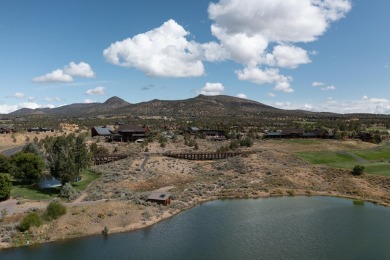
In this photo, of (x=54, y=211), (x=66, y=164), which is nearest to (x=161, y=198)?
(x=54, y=211)

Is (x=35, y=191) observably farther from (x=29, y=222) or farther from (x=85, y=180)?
(x=29, y=222)

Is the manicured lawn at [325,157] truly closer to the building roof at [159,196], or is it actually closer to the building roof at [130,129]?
the building roof at [159,196]

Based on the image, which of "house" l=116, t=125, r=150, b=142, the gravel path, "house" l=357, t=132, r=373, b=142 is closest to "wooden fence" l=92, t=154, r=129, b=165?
"house" l=116, t=125, r=150, b=142

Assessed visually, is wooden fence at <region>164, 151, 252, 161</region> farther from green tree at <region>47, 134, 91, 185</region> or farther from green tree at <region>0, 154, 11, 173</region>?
green tree at <region>0, 154, 11, 173</region>

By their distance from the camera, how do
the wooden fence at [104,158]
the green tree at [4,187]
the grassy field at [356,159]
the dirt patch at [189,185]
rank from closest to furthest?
the dirt patch at [189,185]
the green tree at [4,187]
the grassy field at [356,159]
the wooden fence at [104,158]

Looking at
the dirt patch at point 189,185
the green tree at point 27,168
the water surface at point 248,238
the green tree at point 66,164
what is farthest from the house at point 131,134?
the water surface at point 248,238

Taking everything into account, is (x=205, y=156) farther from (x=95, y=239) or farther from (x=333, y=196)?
(x=95, y=239)
